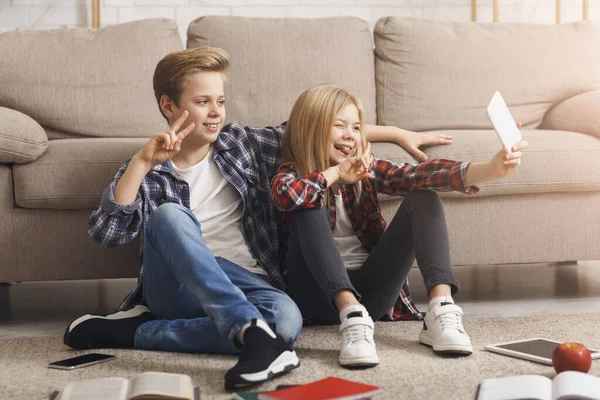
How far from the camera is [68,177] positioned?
2.07 m

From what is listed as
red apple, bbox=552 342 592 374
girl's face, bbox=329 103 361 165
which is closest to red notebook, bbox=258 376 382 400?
red apple, bbox=552 342 592 374

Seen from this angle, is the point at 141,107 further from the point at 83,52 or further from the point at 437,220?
the point at 437,220

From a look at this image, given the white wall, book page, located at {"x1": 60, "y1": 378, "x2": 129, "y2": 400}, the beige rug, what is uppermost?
the white wall

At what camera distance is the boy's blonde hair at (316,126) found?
1.87 meters

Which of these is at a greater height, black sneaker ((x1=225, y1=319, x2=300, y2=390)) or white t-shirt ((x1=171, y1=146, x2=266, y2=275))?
white t-shirt ((x1=171, y1=146, x2=266, y2=275))

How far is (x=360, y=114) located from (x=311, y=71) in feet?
2.41

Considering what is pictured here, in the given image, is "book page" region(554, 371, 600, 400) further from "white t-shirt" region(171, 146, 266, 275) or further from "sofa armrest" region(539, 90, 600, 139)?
"sofa armrest" region(539, 90, 600, 139)

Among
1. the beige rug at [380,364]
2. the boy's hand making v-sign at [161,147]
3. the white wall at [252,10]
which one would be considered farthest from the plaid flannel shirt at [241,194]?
the white wall at [252,10]

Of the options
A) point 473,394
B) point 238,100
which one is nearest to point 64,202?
point 238,100

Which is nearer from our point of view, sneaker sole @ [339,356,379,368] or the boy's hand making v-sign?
sneaker sole @ [339,356,379,368]

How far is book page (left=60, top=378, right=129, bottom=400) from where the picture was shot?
130 cm

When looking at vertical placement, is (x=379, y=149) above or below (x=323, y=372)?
above

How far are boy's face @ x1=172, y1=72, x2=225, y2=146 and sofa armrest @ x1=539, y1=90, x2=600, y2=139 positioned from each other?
1108 mm

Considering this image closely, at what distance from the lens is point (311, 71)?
102 inches
